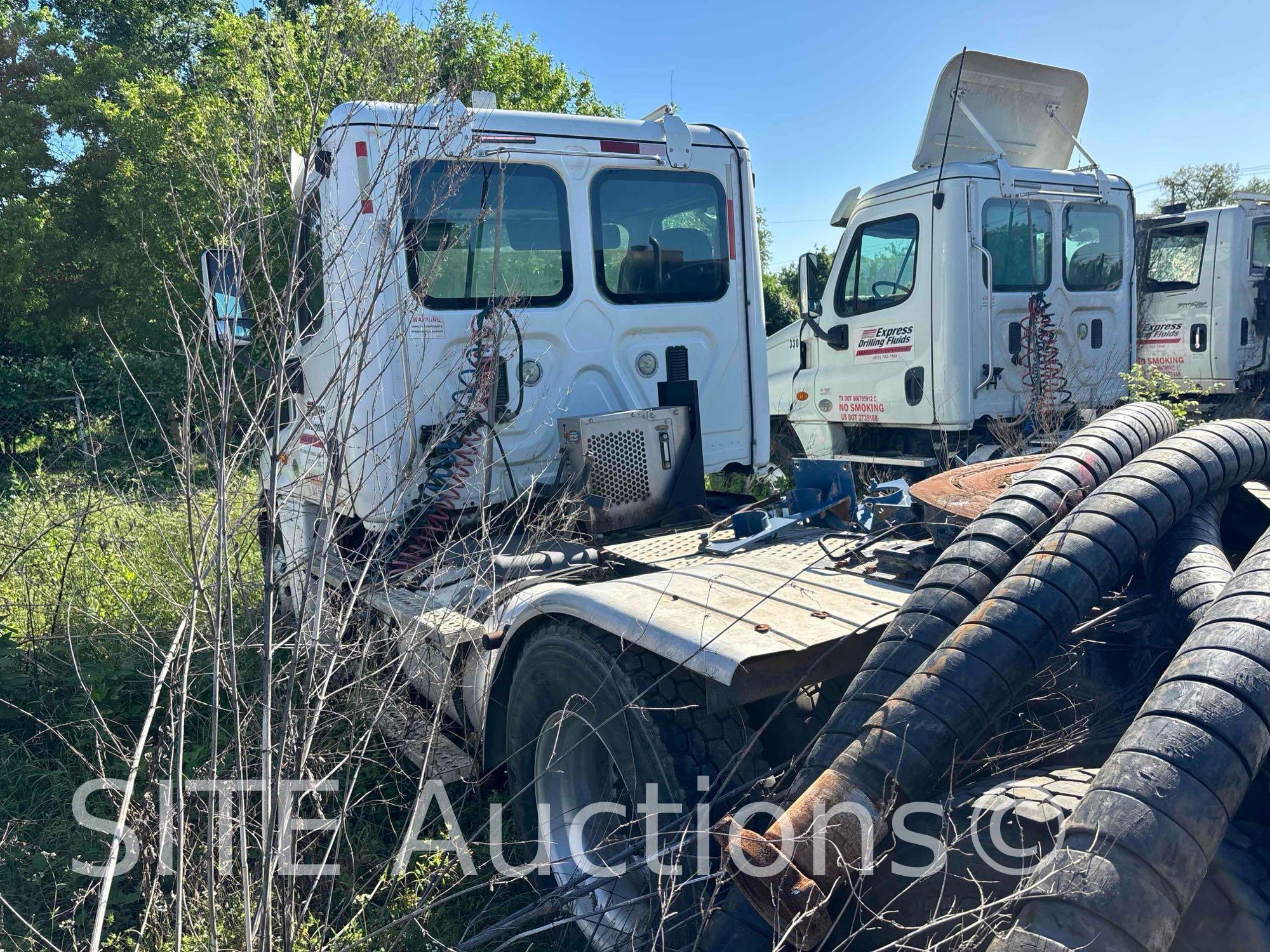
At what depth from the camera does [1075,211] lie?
7770 millimetres

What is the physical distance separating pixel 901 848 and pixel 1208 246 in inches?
405

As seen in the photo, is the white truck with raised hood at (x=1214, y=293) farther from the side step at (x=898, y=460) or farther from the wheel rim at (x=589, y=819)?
the wheel rim at (x=589, y=819)

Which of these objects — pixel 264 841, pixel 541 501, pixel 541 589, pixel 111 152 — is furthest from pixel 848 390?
pixel 111 152

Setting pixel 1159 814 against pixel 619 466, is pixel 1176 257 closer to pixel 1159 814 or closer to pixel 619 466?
pixel 619 466

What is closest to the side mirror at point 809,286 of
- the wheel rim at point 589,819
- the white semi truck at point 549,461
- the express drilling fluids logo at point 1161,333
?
the white semi truck at point 549,461

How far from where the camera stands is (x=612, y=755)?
9.08 ft

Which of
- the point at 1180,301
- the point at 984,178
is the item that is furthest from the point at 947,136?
the point at 1180,301

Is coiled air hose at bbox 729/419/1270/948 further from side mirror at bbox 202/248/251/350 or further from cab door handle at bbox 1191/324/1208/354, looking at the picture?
cab door handle at bbox 1191/324/1208/354

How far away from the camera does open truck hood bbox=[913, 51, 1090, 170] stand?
24.8ft

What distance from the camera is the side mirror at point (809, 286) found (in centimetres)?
809

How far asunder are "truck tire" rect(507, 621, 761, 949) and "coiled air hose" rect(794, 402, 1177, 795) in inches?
12.1

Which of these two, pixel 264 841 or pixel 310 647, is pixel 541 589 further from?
pixel 264 841

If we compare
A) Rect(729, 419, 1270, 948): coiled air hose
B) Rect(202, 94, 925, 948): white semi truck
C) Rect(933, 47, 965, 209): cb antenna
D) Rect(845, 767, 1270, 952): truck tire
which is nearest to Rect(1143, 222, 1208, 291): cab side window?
Rect(933, 47, 965, 209): cb antenna

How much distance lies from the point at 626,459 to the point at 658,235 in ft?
4.21
